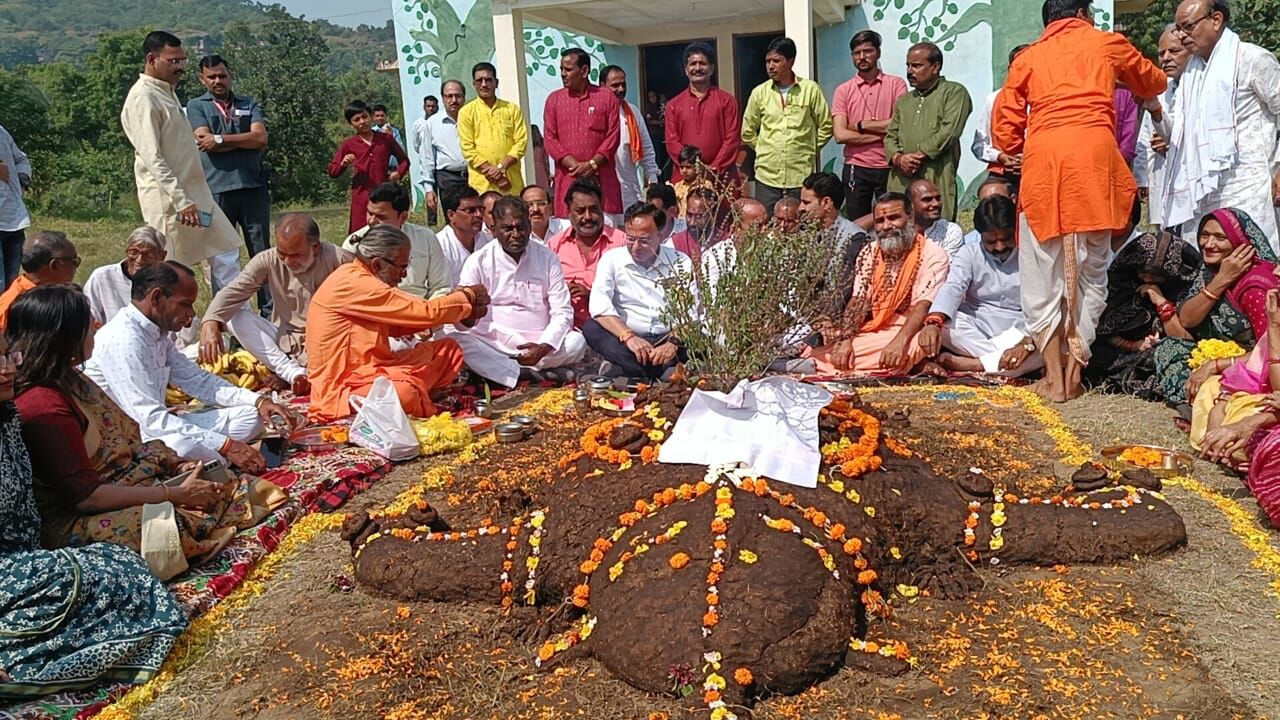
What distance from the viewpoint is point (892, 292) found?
7082mm

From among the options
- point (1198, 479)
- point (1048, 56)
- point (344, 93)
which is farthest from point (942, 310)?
point (344, 93)

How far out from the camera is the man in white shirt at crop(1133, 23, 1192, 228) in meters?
6.95

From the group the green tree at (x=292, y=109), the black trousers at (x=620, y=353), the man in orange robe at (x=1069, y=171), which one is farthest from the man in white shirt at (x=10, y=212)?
the green tree at (x=292, y=109)

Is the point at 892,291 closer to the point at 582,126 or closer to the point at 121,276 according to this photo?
the point at 582,126

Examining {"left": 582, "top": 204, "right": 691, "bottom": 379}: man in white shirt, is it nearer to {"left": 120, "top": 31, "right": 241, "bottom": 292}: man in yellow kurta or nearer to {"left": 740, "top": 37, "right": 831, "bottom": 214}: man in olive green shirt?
{"left": 740, "top": 37, "right": 831, "bottom": 214}: man in olive green shirt

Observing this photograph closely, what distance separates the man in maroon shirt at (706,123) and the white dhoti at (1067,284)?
387 cm

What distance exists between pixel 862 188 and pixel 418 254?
4131mm

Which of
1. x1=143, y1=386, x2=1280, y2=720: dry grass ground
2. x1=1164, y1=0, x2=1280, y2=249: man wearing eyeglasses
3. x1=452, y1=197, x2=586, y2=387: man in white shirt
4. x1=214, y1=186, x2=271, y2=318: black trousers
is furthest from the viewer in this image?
x1=214, y1=186, x2=271, y2=318: black trousers

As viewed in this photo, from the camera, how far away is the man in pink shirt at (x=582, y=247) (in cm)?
779

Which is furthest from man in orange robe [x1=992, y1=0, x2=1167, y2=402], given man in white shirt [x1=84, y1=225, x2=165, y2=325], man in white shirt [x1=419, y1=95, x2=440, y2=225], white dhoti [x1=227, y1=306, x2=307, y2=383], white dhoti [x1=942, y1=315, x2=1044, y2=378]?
man in white shirt [x1=419, y1=95, x2=440, y2=225]

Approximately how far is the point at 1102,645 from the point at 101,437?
3.92 m

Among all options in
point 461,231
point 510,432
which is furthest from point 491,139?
point 510,432

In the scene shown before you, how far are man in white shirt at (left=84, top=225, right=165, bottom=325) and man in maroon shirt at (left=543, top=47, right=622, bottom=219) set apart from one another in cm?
383

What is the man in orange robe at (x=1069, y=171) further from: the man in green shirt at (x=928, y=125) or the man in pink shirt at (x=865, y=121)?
the man in pink shirt at (x=865, y=121)
